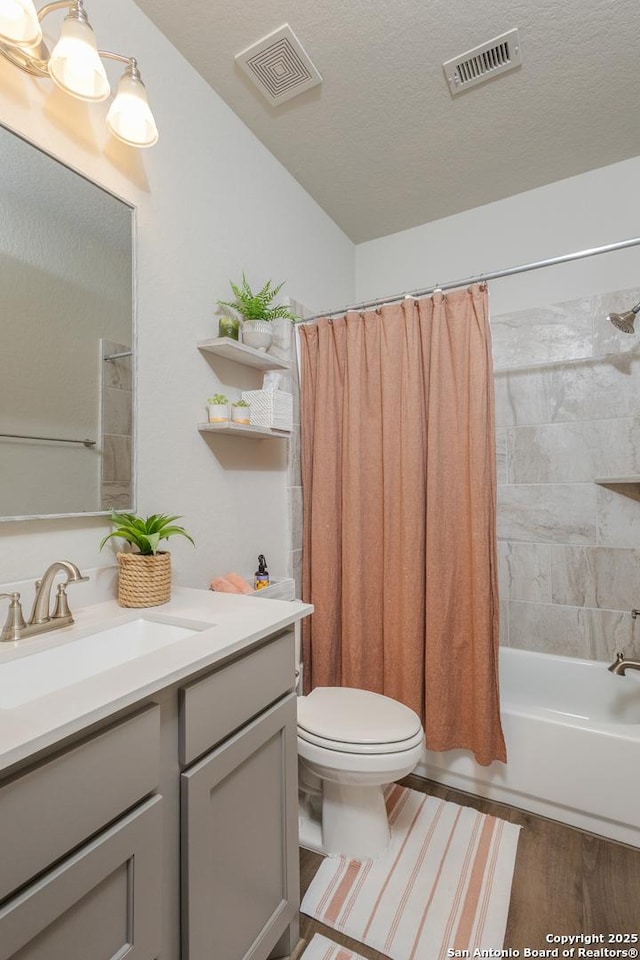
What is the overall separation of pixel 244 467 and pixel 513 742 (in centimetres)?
146

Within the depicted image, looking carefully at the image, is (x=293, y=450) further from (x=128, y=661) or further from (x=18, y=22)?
(x=18, y=22)

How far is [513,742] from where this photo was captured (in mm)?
1698

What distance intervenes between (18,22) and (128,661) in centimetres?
137

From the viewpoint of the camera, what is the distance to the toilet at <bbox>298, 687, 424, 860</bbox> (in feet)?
4.48

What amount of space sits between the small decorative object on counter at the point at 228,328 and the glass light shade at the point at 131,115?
0.54 metres

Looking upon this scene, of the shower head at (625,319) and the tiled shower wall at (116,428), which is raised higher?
the shower head at (625,319)

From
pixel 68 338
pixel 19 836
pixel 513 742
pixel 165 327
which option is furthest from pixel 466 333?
pixel 19 836

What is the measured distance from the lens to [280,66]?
63.5 inches

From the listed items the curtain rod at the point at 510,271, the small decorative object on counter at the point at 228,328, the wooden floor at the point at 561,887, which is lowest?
the wooden floor at the point at 561,887

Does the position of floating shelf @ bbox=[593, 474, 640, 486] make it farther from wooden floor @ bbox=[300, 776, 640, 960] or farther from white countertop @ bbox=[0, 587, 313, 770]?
white countertop @ bbox=[0, 587, 313, 770]

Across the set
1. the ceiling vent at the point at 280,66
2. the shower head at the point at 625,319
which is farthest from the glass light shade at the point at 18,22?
the shower head at the point at 625,319

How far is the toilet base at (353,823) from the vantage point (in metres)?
1.48

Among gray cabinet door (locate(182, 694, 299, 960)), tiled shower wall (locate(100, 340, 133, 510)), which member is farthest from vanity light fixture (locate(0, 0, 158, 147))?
gray cabinet door (locate(182, 694, 299, 960))

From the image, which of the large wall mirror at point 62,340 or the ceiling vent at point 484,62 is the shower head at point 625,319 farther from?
the large wall mirror at point 62,340
